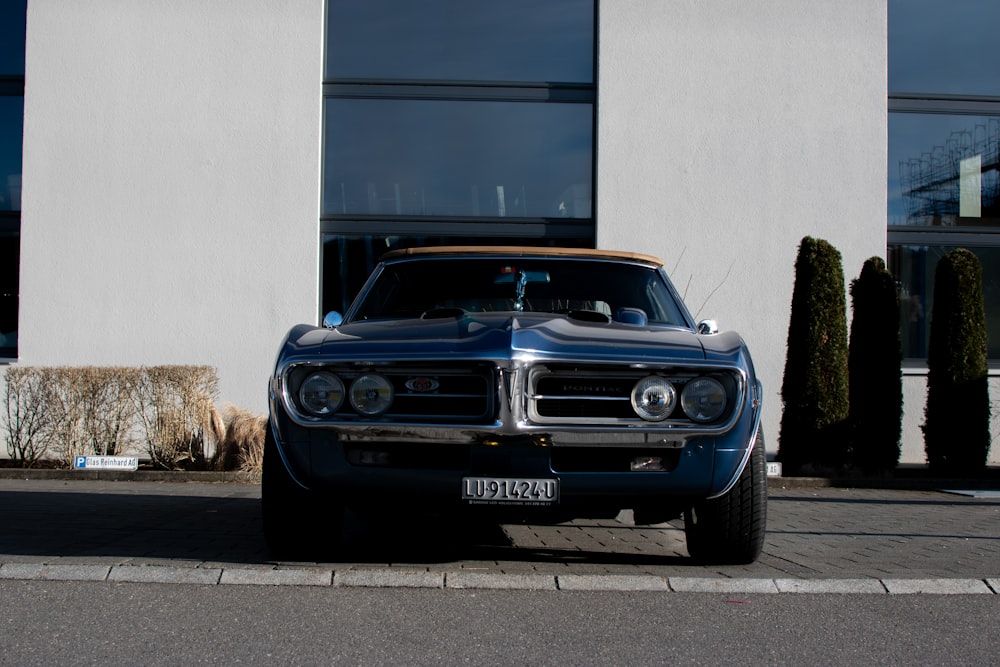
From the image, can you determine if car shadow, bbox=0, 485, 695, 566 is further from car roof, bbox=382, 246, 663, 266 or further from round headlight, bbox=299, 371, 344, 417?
car roof, bbox=382, 246, 663, 266

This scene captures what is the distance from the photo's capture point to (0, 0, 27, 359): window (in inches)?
503

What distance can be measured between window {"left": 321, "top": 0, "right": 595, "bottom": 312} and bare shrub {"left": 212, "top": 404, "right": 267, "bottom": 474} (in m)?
2.97

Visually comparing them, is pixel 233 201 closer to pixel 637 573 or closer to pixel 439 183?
pixel 439 183

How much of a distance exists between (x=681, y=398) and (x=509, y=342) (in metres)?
0.76

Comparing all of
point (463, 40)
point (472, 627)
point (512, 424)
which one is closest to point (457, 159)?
point (463, 40)

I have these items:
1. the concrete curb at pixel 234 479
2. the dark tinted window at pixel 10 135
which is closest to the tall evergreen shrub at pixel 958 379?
the concrete curb at pixel 234 479

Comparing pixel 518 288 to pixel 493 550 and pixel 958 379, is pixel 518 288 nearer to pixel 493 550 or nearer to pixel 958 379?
pixel 493 550

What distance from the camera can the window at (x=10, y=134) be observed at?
12.8 meters

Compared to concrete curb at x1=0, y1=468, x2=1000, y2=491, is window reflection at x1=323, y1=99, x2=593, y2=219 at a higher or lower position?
higher

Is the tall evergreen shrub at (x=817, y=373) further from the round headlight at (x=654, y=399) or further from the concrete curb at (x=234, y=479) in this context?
the round headlight at (x=654, y=399)

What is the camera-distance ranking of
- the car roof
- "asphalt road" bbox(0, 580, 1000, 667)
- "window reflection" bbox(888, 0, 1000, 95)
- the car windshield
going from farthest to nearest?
1. "window reflection" bbox(888, 0, 1000, 95)
2. the car roof
3. the car windshield
4. "asphalt road" bbox(0, 580, 1000, 667)

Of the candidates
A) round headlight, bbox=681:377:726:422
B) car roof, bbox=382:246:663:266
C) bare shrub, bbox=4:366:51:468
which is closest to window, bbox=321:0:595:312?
bare shrub, bbox=4:366:51:468

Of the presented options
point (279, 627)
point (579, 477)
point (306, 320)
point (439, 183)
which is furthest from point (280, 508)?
point (439, 183)

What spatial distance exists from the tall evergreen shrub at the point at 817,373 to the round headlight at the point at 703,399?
6579mm
